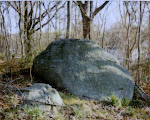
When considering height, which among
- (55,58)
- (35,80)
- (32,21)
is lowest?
(35,80)

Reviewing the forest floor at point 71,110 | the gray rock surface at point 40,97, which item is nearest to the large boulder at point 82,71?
the forest floor at point 71,110

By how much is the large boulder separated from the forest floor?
0.43 m

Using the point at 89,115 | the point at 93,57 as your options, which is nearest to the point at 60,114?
the point at 89,115

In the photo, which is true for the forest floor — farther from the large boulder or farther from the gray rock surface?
the large boulder

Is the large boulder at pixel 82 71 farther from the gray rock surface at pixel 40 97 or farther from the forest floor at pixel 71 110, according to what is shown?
the gray rock surface at pixel 40 97

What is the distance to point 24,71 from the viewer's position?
6172 millimetres

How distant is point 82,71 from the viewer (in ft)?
17.3

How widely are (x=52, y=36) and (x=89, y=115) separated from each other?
527 cm

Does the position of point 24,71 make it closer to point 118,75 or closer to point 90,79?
point 90,79

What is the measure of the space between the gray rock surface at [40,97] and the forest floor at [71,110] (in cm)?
16

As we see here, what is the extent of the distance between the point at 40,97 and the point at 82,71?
2236 mm

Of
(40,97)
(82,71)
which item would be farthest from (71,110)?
(82,71)

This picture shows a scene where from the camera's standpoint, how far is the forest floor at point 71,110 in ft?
10.2

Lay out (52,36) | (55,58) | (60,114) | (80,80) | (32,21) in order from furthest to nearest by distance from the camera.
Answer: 1. (32,21)
2. (52,36)
3. (55,58)
4. (80,80)
5. (60,114)
